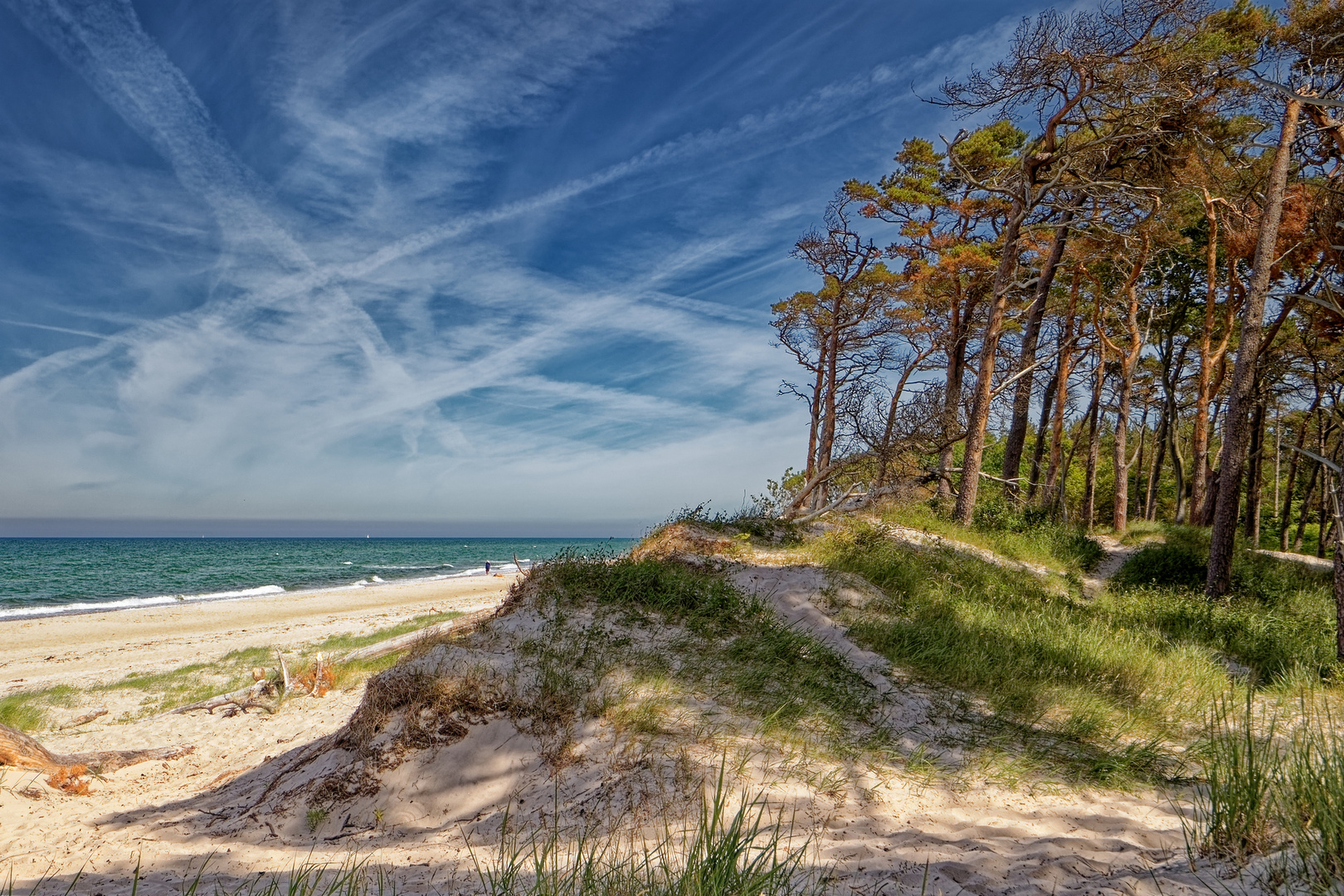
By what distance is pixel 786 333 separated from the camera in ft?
78.4

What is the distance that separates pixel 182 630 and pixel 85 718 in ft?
47.7

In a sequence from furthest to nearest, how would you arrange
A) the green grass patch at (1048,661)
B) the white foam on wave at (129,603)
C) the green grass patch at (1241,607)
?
the white foam on wave at (129,603) → the green grass patch at (1241,607) → the green grass patch at (1048,661)

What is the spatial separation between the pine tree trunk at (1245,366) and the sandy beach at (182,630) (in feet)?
68.4

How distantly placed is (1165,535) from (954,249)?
9240mm

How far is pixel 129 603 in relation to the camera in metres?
32.9

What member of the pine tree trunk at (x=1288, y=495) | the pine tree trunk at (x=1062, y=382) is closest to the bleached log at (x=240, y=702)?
the pine tree trunk at (x=1062, y=382)

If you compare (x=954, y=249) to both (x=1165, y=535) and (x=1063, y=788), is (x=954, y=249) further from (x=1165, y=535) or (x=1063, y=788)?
(x=1063, y=788)

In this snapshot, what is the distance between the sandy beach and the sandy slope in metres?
12.0

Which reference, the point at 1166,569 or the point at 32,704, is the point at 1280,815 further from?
the point at 32,704

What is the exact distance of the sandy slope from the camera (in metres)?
3.55

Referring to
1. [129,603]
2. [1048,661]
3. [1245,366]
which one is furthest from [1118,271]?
[129,603]

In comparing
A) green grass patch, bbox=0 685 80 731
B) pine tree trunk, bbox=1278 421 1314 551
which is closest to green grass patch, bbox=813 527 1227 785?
green grass patch, bbox=0 685 80 731

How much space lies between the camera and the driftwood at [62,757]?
7.13 m

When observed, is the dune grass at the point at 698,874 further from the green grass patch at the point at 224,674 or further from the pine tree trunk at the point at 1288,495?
the pine tree trunk at the point at 1288,495
